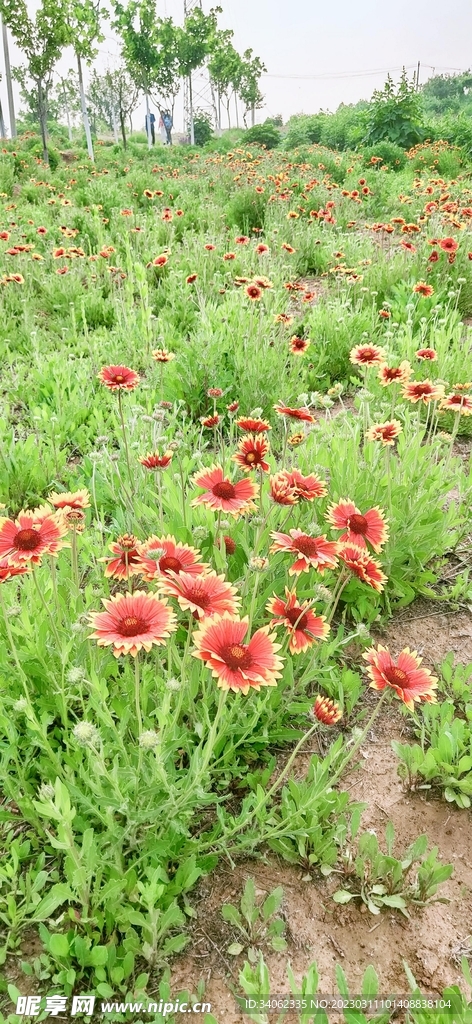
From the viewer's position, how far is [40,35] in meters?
13.3

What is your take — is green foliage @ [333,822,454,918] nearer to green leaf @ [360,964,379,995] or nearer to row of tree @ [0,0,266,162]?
green leaf @ [360,964,379,995]

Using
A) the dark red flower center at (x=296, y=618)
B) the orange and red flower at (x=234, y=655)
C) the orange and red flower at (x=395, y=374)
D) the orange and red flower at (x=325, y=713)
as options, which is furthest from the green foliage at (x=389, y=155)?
the orange and red flower at (x=234, y=655)

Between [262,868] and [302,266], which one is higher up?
[302,266]

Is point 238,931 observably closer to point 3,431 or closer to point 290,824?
point 290,824

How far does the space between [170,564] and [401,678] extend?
0.53 meters

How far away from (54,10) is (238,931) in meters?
17.2

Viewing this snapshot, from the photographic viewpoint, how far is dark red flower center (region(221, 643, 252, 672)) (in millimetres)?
981

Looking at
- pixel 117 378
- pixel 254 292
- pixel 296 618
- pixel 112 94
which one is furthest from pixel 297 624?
pixel 112 94

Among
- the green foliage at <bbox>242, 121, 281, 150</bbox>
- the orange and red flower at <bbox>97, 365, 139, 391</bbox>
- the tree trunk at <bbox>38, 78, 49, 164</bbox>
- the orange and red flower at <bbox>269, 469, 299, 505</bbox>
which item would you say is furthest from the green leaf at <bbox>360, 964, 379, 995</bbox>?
the green foliage at <bbox>242, 121, 281, 150</bbox>

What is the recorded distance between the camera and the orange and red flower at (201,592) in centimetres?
104

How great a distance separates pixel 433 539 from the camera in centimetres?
206

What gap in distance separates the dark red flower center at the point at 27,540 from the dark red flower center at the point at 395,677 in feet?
2.45

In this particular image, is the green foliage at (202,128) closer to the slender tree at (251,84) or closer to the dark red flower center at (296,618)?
the slender tree at (251,84)

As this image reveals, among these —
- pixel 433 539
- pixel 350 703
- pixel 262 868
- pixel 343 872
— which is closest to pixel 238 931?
pixel 262 868
